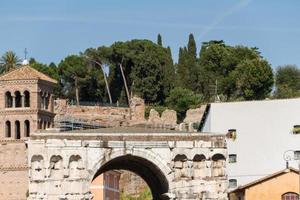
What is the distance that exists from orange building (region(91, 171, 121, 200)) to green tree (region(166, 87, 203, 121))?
15215 millimetres

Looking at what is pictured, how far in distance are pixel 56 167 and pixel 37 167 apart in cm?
98

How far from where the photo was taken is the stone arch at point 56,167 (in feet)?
201

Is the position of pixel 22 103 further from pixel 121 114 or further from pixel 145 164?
pixel 145 164

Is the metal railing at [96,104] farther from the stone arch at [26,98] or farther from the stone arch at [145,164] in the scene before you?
the stone arch at [145,164]

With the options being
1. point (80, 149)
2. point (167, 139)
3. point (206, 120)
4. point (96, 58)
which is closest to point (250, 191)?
point (167, 139)

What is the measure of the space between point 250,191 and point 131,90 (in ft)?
205

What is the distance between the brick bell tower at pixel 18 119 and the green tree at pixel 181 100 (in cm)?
2163

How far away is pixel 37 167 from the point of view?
61250mm

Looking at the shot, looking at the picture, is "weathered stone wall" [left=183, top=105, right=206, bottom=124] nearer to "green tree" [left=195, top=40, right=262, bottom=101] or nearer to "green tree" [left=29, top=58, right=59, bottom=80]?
"green tree" [left=195, top=40, right=262, bottom=101]

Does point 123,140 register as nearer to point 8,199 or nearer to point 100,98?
point 8,199

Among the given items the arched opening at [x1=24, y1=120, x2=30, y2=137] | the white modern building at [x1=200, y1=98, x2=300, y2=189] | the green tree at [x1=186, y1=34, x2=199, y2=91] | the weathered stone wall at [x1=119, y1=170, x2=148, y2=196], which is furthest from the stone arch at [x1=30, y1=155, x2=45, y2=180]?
the green tree at [x1=186, y1=34, x2=199, y2=91]

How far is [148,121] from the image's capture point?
115188 millimetres

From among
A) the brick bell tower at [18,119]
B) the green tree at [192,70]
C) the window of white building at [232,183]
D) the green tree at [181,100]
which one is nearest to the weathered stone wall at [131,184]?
the brick bell tower at [18,119]

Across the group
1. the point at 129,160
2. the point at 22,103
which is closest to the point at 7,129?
the point at 22,103
